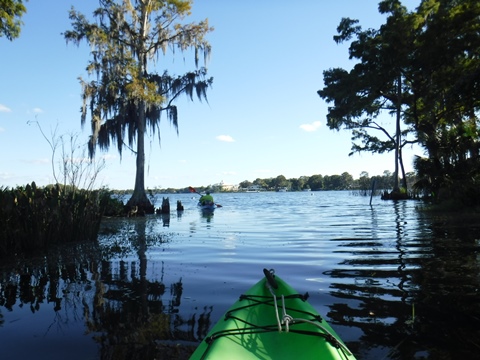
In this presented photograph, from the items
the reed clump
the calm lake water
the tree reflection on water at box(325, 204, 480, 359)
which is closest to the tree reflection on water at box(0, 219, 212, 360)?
the calm lake water

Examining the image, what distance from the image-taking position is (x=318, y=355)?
9.05 ft

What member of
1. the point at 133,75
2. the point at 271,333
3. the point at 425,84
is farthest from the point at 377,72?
the point at 271,333

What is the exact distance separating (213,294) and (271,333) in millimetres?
2464

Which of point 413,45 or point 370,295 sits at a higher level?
point 413,45

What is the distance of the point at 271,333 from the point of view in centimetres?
317

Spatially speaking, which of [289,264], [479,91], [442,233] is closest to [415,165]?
[479,91]

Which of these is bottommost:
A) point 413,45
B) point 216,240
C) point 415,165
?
point 216,240

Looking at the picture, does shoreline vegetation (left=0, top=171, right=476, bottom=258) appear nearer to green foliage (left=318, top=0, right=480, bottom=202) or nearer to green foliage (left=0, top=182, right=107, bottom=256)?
green foliage (left=0, top=182, right=107, bottom=256)

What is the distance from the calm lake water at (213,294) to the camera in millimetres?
3689

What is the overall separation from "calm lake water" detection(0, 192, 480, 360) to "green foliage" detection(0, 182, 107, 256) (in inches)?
21.5

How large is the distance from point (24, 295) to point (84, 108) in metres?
20.5

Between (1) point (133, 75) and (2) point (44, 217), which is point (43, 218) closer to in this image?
(2) point (44, 217)

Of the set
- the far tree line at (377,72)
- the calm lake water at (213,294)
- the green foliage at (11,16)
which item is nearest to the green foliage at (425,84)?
the far tree line at (377,72)

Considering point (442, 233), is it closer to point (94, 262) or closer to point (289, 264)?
point (289, 264)
